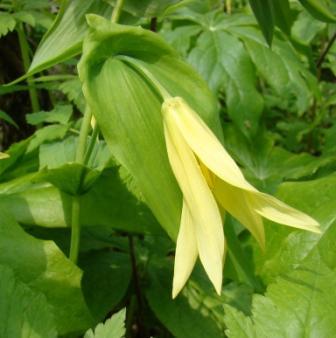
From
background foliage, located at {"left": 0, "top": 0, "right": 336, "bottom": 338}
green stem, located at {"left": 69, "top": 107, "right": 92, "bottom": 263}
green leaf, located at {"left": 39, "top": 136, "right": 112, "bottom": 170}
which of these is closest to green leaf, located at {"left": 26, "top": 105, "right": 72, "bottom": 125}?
background foliage, located at {"left": 0, "top": 0, "right": 336, "bottom": 338}

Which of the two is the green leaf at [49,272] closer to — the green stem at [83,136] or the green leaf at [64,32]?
the green stem at [83,136]

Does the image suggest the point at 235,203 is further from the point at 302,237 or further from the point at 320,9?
the point at 320,9

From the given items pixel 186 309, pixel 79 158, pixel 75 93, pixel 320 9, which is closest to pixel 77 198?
pixel 79 158

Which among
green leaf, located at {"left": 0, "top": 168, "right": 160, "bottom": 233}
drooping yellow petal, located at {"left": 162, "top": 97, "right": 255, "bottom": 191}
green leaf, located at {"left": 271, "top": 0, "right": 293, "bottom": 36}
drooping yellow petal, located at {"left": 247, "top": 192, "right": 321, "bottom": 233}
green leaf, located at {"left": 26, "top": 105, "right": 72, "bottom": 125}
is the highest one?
green leaf, located at {"left": 271, "top": 0, "right": 293, "bottom": 36}

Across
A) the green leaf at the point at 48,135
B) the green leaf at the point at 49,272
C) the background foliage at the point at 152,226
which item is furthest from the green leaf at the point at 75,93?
the green leaf at the point at 49,272

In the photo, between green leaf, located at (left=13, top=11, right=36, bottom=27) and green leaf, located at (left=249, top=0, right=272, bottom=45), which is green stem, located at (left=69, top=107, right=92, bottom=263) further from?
green leaf, located at (left=13, top=11, right=36, bottom=27)
